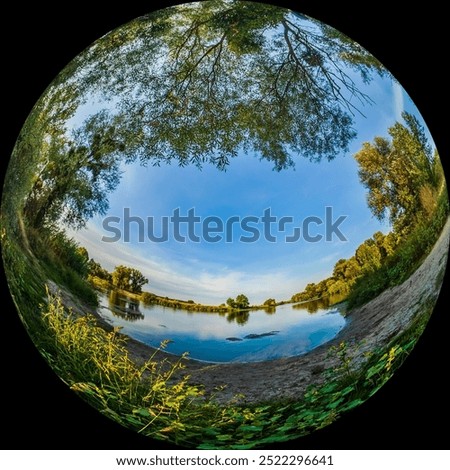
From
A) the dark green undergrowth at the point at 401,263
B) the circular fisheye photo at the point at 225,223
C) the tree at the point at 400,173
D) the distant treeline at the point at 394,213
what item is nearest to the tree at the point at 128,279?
the circular fisheye photo at the point at 225,223

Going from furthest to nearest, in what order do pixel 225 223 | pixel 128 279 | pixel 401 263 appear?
pixel 401 263, pixel 128 279, pixel 225 223

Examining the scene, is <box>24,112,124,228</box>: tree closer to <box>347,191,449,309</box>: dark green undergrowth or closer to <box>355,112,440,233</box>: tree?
<box>355,112,440,233</box>: tree

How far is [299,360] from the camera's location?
10.7m

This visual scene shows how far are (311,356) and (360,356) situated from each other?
640mm

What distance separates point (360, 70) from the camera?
36.4 ft

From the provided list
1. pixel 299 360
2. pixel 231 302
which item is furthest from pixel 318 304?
pixel 231 302

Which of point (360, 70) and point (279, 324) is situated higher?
point (360, 70)

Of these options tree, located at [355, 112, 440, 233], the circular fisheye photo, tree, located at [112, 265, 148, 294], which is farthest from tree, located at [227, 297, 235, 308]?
tree, located at [355, 112, 440, 233]

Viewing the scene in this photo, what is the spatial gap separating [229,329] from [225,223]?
3.19 feet

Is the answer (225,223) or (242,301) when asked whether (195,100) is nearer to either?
(225,223)

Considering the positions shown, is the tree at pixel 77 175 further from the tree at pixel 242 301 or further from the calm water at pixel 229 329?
the tree at pixel 242 301

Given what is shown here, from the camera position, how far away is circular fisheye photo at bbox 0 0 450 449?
33.4 feet

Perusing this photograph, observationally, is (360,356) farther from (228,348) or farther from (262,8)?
(262,8)

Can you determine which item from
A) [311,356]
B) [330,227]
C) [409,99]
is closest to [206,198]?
[330,227]
